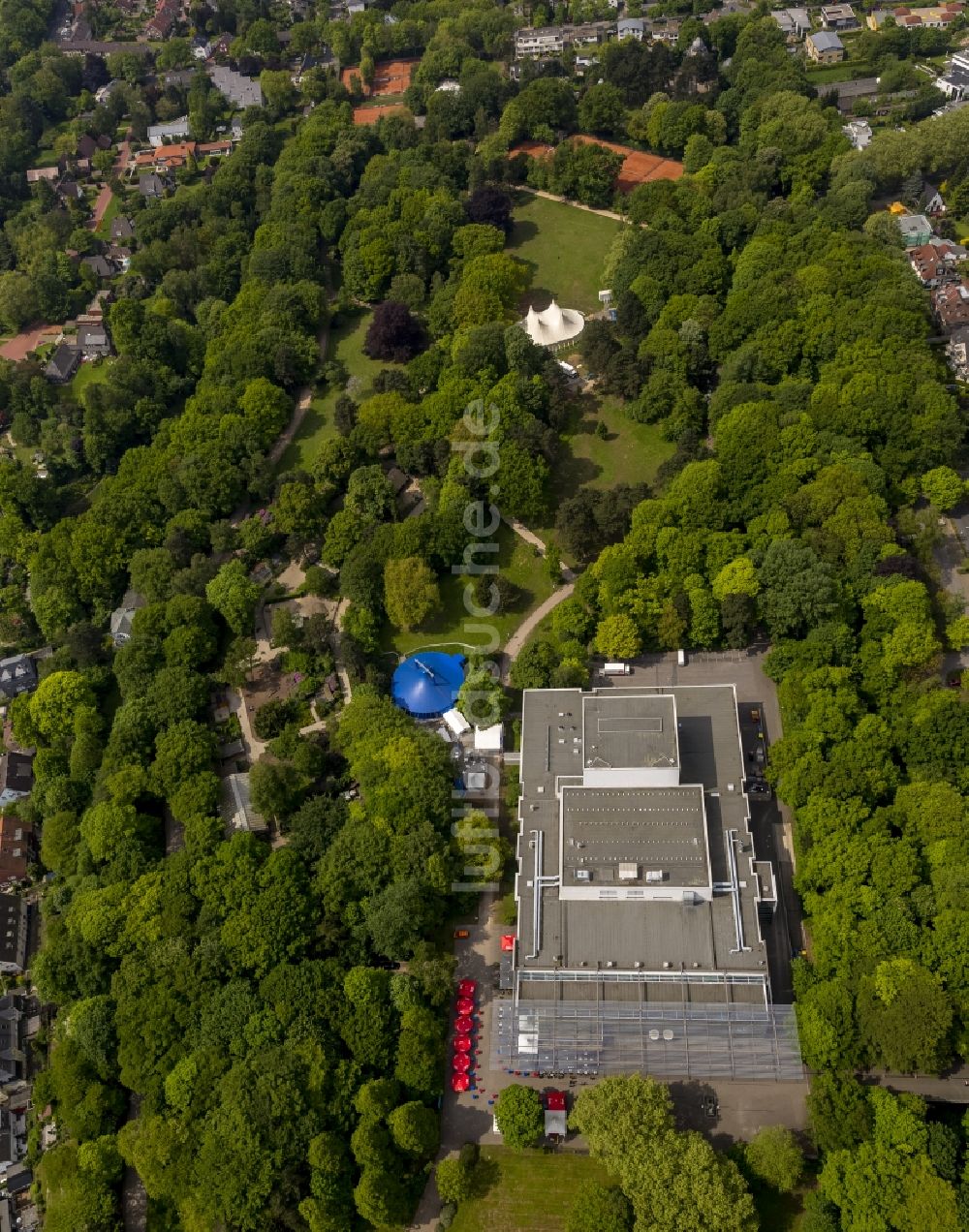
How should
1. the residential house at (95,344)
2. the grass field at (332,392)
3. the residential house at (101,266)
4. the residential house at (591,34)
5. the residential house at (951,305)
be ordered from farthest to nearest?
the residential house at (591,34)
the residential house at (101,266)
the residential house at (95,344)
the grass field at (332,392)
the residential house at (951,305)

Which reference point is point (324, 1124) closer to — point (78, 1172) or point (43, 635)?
point (78, 1172)

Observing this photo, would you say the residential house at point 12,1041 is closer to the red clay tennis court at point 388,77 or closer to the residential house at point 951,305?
the residential house at point 951,305

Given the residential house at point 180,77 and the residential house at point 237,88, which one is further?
the residential house at point 180,77

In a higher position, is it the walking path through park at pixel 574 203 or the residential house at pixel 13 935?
the walking path through park at pixel 574 203

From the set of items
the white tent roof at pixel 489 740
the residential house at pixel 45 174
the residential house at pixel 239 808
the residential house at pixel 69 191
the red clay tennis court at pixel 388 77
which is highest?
the red clay tennis court at pixel 388 77

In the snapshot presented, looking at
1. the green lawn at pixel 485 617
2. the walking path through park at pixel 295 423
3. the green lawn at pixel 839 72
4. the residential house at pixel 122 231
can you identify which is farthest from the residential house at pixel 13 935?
the green lawn at pixel 839 72

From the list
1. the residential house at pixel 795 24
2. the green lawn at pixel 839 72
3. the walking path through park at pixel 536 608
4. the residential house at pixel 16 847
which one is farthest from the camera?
the residential house at pixel 795 24
